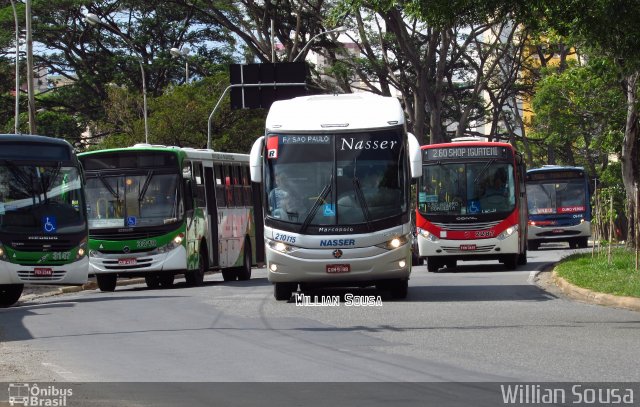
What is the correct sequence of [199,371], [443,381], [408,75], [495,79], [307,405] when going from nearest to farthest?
[307,405]
[443,381]
[199,371]
[408,75]
[495,79]

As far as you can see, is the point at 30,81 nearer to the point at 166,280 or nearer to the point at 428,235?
the point at 166,280

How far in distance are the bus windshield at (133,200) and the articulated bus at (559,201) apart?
22.6 metres

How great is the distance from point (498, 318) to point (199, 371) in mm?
6193

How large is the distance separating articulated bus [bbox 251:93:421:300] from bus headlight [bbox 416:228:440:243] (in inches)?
369

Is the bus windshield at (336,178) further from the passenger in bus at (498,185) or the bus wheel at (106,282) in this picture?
the passenger in bus at (498,185)

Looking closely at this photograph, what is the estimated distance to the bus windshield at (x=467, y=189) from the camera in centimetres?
2959

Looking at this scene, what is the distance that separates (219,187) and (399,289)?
397 inches

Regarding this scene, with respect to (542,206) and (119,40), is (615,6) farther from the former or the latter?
(119,40)

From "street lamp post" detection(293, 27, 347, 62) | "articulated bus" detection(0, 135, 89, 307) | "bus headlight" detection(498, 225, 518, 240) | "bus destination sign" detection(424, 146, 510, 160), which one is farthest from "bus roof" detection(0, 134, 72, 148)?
"street lamp post" detection(293, 27, 347, 62)

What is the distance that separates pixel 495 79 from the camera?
50281 millimetres

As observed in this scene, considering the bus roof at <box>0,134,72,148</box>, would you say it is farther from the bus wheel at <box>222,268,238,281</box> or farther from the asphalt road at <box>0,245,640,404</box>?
the bus wheel at <box>222,268,238,281</box>

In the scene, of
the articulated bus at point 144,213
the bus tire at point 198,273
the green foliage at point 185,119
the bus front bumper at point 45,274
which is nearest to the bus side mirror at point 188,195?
the articulated bus at point 144,213

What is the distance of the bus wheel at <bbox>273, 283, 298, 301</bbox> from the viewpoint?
20391 mm

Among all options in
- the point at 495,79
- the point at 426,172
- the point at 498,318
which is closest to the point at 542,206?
the point at 495,79
